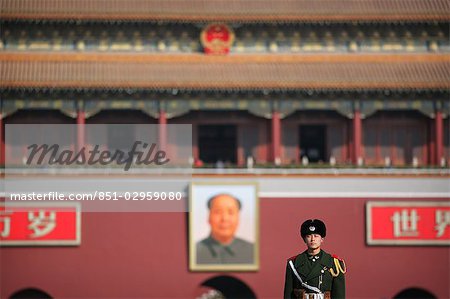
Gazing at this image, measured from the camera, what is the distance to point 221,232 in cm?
3353

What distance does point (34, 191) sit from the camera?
34.0 meters

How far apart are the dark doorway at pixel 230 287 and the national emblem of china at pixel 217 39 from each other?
23.3ft

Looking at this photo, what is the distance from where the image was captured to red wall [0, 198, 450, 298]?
3347cm

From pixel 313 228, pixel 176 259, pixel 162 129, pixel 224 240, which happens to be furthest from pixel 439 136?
pixel 313 228

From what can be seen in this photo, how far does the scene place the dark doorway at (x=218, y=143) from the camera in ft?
122

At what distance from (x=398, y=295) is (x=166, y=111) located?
30.0ft

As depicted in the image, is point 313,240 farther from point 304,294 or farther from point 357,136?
point 357,136

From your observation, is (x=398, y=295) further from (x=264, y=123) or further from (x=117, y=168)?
(x=117, y=168)

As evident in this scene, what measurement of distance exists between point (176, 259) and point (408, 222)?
6.82 m

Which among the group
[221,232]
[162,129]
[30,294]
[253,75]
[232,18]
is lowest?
[30,294]

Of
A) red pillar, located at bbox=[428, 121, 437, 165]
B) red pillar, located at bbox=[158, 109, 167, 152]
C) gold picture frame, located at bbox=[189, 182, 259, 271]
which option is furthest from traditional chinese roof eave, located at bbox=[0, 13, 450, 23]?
gold picture frame, located at bbox=[189, 182, 259, 271]

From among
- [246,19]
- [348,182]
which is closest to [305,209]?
[348,182]

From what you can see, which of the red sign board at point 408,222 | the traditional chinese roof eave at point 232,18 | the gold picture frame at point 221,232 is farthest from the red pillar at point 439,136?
the gold picture frame at point 221,232

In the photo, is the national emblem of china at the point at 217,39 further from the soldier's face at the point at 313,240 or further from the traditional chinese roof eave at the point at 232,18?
the soldier's face at the point at 313,240
